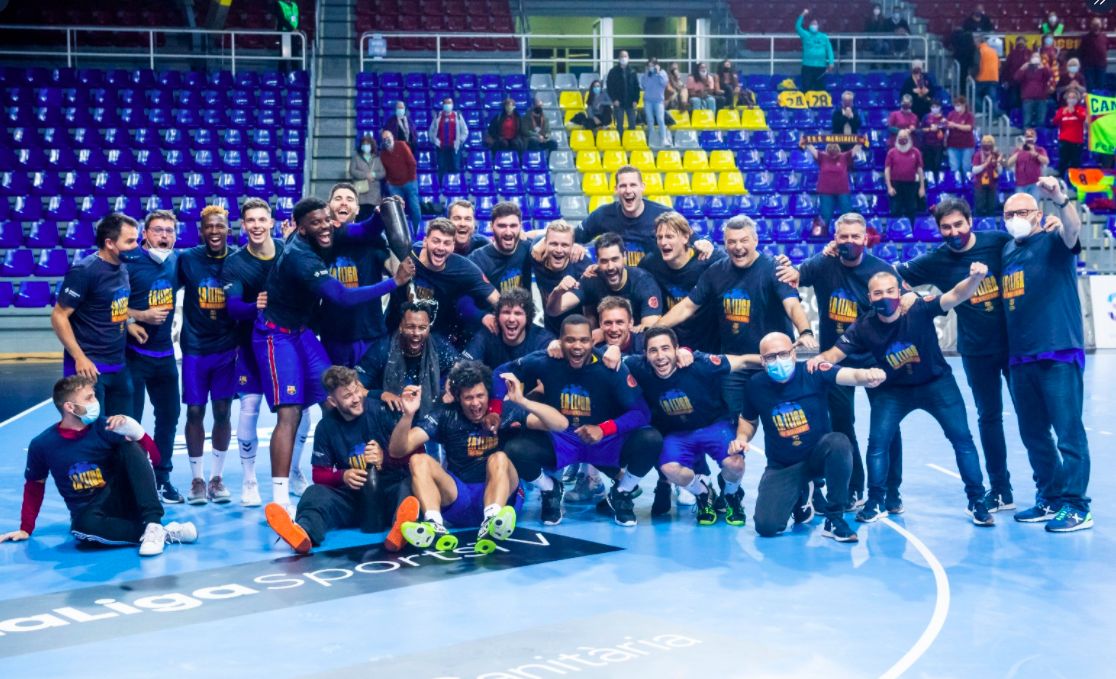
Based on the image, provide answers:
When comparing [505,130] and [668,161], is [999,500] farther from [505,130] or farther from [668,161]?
[668,161]

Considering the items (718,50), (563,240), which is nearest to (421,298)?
(563,240)

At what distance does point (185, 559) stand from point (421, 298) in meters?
2.40

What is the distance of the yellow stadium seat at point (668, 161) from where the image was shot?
2200 centimetres

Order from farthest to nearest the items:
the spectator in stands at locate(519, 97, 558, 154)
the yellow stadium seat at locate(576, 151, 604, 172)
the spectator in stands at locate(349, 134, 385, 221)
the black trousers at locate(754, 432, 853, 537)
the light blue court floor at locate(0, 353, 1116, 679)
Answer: the yellow stadium seat at locate(576, 151, 604, 172) → the spectator in stands at locate(519, 97, 558, 154) → the spectator in stands at locate(349, 134, 385, 221) → the black trousers at locate(754, 432, 853, 537) → the light blue court floor at locate(0, 353, 1116, 679)

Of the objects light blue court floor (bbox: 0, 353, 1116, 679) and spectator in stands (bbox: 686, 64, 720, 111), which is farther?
spectator in stands (bbox: 686, 64, 720, 111)

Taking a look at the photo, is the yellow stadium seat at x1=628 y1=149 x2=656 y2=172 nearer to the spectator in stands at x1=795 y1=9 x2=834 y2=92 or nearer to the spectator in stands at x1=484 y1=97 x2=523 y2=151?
the spectator in stands at x1=484 y1=97 x2=523 y2=151

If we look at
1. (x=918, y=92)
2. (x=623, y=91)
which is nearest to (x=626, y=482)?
(x=623, y=91)

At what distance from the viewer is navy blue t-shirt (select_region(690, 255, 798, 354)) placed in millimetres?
8539

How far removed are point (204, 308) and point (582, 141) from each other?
14371 millimetres

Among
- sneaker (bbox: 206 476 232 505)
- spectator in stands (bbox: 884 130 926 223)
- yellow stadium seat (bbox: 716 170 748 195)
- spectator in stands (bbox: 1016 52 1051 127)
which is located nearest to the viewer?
sneaker (bbox: 206 476 232 505)

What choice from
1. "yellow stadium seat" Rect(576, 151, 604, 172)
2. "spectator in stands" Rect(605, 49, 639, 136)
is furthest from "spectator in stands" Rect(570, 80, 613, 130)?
"yellow stadium seat" Rect(576, 151, 604, 172)

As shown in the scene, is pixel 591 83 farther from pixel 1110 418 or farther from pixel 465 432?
pixel 465 432

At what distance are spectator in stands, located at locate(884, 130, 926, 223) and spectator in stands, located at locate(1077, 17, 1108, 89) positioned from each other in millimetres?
4791

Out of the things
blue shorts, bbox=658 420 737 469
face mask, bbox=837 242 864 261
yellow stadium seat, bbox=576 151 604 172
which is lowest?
blue shorts, bbox=658 420 737 469
